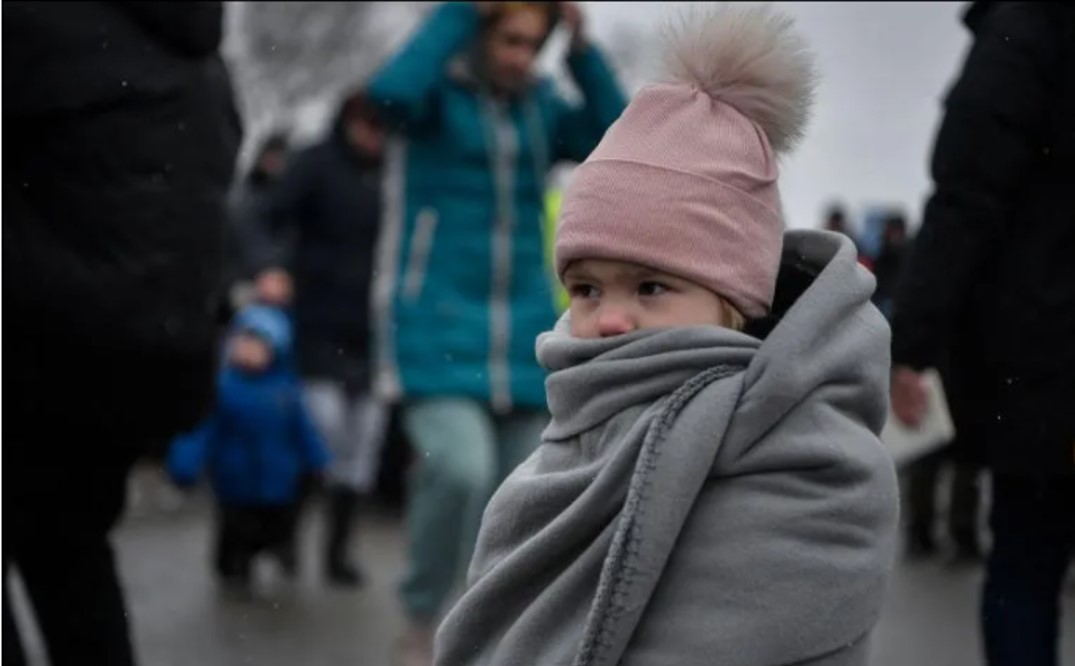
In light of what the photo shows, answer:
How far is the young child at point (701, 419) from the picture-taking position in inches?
101

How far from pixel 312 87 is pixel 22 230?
36867mm

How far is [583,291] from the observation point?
2846 millimetres

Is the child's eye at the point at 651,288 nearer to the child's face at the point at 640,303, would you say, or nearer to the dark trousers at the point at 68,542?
the child's face at the point at 640,303

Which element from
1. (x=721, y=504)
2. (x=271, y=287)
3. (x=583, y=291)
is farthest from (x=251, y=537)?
(x=721, y=504)

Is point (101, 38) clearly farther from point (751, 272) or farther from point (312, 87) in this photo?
point (312, 87)

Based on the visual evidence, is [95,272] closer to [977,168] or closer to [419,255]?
[419,255]

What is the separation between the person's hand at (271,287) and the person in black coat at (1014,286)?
5.22 metres

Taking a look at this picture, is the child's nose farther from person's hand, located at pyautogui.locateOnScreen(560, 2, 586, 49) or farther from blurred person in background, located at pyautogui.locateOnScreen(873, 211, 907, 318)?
blurred person in background, located at pyautogui.locateOnScreen(873, 211, 907, 318)

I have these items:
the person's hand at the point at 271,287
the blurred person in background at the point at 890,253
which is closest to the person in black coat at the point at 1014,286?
the blurred person in background at the point at 890,253

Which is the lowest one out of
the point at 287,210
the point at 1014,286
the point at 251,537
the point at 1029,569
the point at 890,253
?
the point at 251,537

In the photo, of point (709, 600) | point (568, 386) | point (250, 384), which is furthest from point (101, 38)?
point (250, 384)

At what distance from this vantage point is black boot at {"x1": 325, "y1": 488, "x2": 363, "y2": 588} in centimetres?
852

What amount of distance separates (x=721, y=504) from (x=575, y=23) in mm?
2731

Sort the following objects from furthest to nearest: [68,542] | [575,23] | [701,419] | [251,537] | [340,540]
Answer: [340,540] < [251,537] < [575,23] < [68,542] < [701,419]
